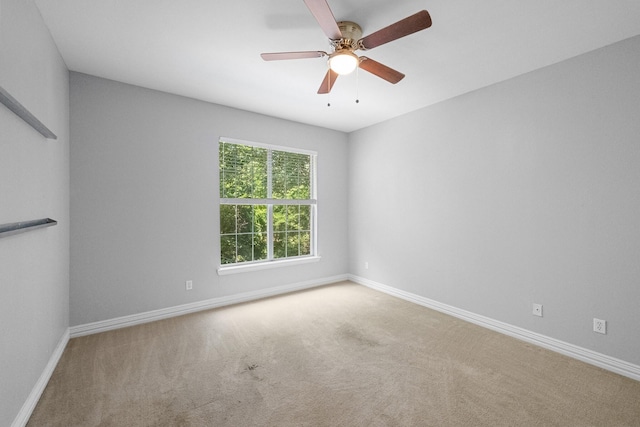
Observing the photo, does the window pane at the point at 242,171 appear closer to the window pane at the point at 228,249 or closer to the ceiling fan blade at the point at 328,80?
the window pane at the point at 228,249

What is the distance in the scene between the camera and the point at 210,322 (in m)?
3.14

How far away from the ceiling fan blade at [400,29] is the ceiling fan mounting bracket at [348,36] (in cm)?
7

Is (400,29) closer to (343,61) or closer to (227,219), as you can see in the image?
(343,61)

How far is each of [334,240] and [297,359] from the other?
8.39 feet

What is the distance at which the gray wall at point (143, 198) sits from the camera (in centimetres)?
281

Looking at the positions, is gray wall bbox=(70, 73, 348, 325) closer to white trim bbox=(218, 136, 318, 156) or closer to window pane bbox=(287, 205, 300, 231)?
white trim bbox=(218, 136, 318, 156)

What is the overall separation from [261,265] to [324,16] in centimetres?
312

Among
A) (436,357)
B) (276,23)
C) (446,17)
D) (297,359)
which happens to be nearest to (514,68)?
(446,17)

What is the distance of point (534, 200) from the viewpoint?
8.86 feet

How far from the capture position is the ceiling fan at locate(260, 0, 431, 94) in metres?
1.54

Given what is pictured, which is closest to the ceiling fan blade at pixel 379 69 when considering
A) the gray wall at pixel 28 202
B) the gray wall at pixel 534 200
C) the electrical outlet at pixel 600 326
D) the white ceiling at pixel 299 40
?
the white ceiling at pixel 299 40

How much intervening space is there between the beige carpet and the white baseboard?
0.27 ft

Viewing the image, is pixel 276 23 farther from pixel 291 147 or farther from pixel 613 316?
pixel 613 316

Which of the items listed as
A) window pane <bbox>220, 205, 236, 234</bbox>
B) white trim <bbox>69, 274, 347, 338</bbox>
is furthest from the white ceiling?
white trim <bbox>69, 274, 347, 338</bbox>
